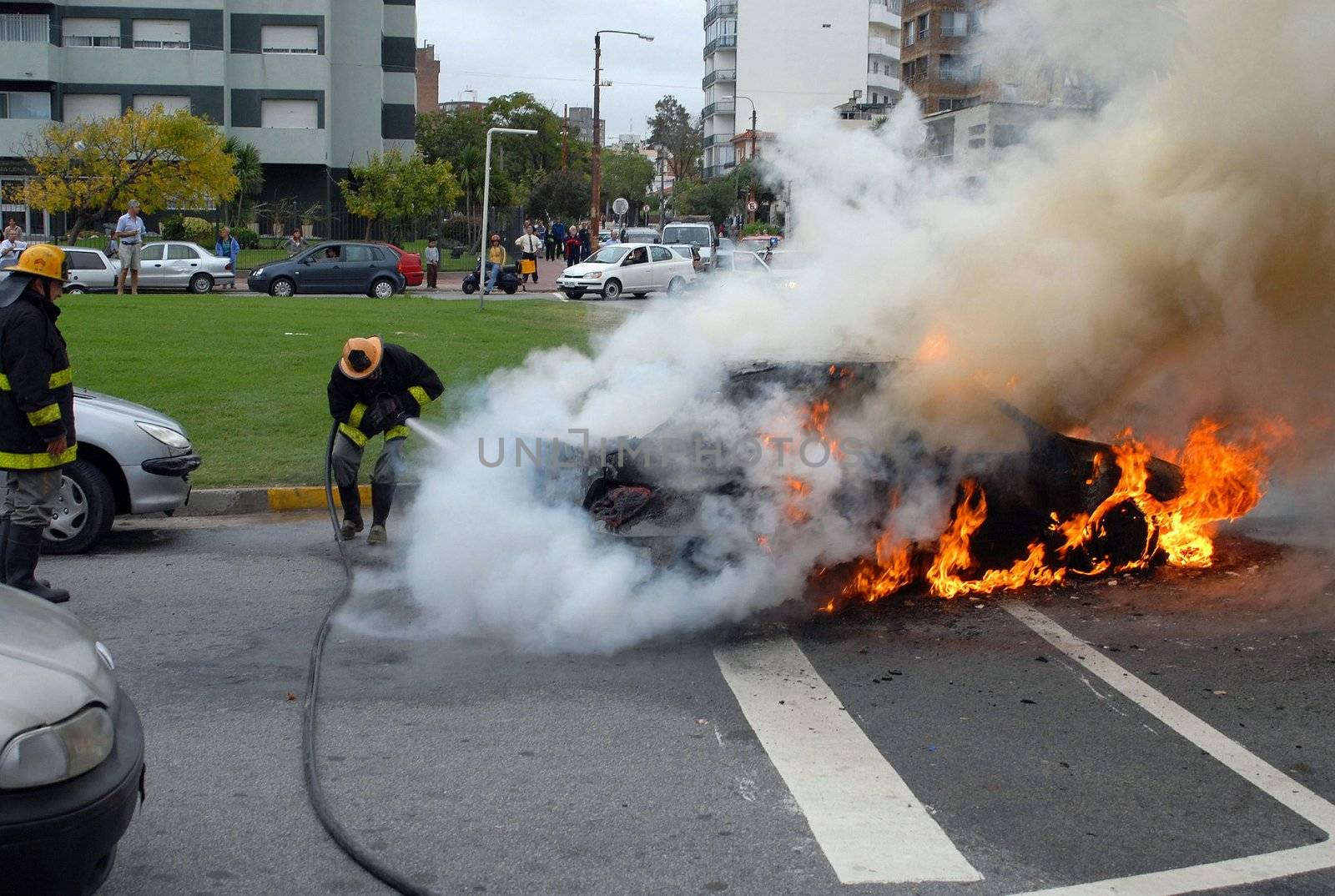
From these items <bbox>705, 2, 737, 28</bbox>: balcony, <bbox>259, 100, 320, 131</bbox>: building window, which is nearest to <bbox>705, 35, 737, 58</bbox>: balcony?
<bbox>705, 2, 737, 28</bbox>: balcony

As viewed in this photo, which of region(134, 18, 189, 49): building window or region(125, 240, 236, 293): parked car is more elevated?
region(134, 18, 189, 49): building window

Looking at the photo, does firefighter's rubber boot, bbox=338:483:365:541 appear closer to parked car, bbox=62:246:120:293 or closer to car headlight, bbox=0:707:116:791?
car headlight, bbox=0:707:116:791

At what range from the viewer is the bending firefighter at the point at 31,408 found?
6.02m

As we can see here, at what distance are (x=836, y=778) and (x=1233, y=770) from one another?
4.72 feet

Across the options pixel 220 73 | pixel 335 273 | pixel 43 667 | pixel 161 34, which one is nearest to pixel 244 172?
pixel 220 73

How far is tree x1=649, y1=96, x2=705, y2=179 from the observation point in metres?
57.1

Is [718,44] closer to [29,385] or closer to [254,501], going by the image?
[254,501]

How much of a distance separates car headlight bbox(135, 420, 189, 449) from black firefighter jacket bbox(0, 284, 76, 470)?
1623 mm

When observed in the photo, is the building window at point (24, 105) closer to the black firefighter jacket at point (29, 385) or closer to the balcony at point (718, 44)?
the balcony at point (718, 44)

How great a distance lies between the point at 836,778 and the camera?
4.36 meters

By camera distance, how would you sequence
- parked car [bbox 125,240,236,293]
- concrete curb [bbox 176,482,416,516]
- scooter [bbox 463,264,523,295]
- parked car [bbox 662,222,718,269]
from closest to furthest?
concrete curb [bbox 176,482,416,516]
parked car [bbox 125,240,236,293]
scooter [bbox 463,264,523,295]
parked car [bbox 662,222,718,269]

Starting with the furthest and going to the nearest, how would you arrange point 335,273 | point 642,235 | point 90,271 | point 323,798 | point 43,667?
point 642,235
point 335,273
point 90,271
point 323,798
point 43,667

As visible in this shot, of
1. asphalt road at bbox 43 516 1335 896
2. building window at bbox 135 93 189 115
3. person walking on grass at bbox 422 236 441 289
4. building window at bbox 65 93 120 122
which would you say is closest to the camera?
asphalt road at bbox 43 516 1335 896

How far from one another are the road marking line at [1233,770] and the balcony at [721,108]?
67.4 ft
